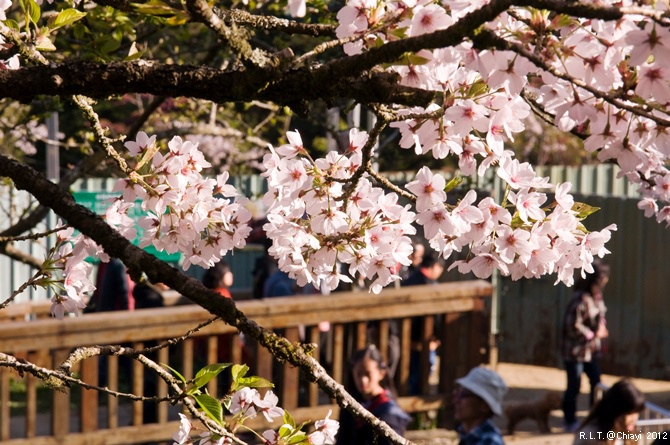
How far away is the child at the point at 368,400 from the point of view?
5.28 metres

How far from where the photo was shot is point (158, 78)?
1.78 m

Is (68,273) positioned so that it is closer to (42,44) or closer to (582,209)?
(42,44)

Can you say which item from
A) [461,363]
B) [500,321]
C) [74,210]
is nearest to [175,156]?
[74,210]

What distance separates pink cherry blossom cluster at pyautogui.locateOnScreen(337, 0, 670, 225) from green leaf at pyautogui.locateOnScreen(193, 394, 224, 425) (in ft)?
2.14

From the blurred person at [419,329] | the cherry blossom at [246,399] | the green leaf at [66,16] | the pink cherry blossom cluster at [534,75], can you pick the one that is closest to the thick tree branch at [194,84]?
the pink cherry blossom cluster at [534,75]

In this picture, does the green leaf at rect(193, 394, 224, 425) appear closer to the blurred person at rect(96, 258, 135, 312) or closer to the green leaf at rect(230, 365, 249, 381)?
the green leaf at rect(230, 365, 249, 381)

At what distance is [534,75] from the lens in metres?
2.03

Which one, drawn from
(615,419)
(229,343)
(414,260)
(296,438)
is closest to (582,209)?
(296,438)

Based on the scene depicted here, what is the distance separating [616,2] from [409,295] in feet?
18.3

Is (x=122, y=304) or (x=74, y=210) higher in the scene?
(x=74, y=210)

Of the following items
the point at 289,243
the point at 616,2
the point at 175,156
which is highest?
the point at 616,2

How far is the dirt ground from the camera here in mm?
7859

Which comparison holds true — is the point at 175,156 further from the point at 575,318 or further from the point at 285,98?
the point at 575,318

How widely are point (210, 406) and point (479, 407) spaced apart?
3587 millimetres
